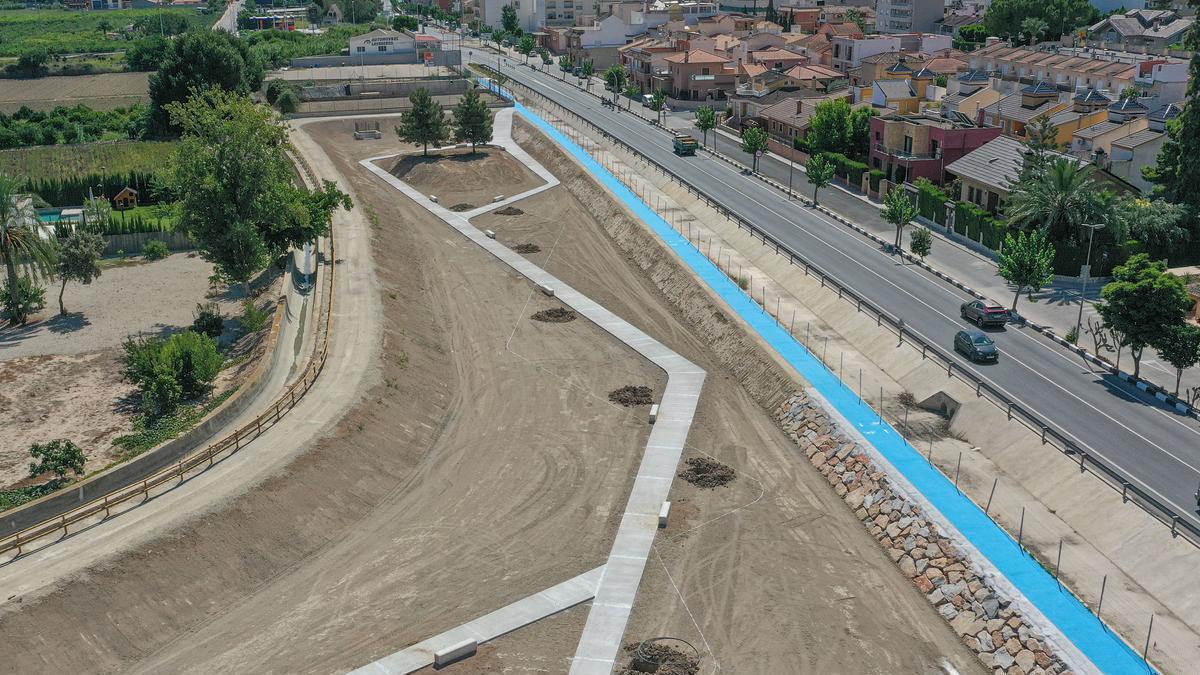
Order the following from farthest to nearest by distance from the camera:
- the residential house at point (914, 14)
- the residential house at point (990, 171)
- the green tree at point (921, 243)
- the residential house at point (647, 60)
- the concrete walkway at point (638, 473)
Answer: the residential house at point (914, 14) < the residential house at point (647, 60) < the residential house at point (990, 171) < the green tree at point (921, 243) < the concrete walkway at point (638, 473)

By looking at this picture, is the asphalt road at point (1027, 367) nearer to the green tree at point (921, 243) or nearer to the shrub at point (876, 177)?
the green tree at point (921, 243)

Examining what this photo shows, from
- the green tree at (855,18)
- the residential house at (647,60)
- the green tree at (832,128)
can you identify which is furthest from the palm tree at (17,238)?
the green tree at (855,18)

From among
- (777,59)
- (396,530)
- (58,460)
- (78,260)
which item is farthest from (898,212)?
(777,59)

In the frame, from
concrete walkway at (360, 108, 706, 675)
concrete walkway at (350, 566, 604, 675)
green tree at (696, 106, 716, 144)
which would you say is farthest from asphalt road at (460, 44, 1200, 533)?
concrete walkway at (350, 566, 604, 675)

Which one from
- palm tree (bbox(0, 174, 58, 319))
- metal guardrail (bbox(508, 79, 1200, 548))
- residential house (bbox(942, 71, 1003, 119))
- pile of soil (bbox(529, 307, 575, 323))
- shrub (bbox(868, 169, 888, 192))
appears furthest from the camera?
residential house (bbox(942, 71, 1003, 119))

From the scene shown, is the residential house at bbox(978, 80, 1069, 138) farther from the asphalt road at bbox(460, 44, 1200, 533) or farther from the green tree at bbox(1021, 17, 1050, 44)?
the green tree at bbox(1021, 17, 1050, 44)

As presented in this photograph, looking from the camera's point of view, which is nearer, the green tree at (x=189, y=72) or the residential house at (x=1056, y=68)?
the residential house at (x=1056, y=68)

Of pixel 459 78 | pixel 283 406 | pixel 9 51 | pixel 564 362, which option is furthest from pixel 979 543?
pixel 9 51
